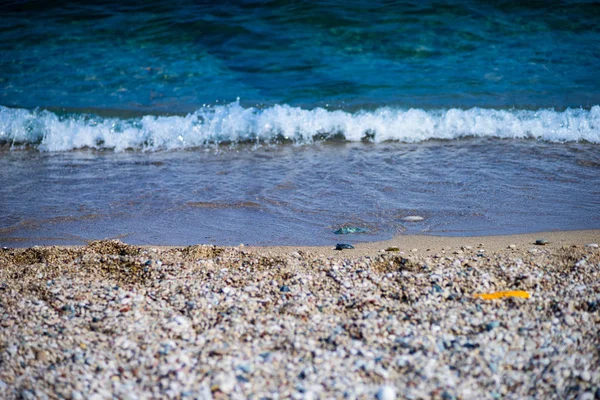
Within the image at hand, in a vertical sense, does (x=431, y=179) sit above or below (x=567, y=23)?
below

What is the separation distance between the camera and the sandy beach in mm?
2469

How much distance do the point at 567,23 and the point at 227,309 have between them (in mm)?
10099

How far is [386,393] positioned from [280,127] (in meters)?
5.60

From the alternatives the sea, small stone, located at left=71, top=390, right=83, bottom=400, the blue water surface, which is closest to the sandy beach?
small stone, located at left=71, top=390, right=83, bottom=400

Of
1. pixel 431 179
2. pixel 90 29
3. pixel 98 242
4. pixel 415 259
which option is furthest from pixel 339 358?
pixel 90 29

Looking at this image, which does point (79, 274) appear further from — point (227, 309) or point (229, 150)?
point (229, 150)

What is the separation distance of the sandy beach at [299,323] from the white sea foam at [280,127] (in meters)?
3.63

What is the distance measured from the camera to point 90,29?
1083cm

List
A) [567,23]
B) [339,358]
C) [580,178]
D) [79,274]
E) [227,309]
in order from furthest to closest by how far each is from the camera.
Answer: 1. [567,23]
2. [580,178]
3. [79,274]
4. [227,309]
5. [339,358]

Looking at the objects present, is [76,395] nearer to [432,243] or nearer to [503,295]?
[503,295]

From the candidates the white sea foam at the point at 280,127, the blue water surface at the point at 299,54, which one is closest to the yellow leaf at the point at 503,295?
the white sea foam at the point at 280,127

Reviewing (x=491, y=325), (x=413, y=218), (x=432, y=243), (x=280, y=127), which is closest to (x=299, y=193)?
(x=413, y=218)

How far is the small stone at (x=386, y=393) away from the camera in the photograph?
2.37 meters

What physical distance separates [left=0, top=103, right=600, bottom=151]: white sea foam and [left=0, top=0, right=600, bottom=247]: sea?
3cm
